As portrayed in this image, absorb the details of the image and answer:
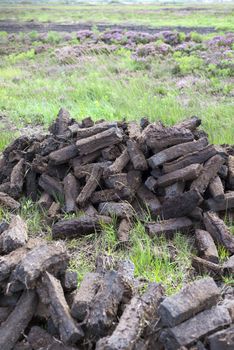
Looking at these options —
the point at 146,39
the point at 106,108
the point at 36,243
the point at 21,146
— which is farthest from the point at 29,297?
the point at 146,39

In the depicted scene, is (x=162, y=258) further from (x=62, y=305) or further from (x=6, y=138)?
(x=6, y=138)

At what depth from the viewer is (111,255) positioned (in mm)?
4625

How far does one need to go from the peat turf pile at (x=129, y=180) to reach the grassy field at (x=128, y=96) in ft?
0.68

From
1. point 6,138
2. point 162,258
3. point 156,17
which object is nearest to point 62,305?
point 162,258

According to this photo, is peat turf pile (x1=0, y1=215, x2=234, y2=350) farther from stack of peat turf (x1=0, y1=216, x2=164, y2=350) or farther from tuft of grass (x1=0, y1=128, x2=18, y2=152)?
tuft of grass (x1=0, y1=128, x2=18, y2=152)

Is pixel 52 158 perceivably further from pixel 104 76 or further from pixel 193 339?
pixel 104 76

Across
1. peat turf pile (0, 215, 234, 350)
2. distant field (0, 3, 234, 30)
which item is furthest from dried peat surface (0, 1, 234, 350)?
distant field (0, 3, 234, 30)

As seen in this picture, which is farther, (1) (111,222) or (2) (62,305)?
(1) (111,222)

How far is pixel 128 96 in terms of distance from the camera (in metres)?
11.1

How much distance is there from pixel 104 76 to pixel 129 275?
464 inches

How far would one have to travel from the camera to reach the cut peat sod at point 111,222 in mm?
3227

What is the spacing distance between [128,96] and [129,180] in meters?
5.97

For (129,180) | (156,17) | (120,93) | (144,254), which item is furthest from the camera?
(156,17)

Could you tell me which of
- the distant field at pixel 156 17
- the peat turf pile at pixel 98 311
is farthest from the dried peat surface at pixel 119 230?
the distant field at pixel 156 17
